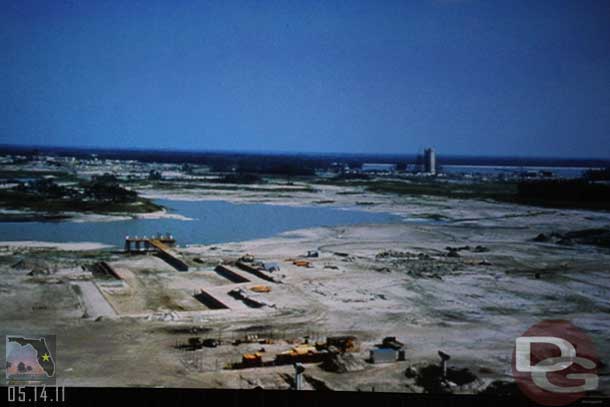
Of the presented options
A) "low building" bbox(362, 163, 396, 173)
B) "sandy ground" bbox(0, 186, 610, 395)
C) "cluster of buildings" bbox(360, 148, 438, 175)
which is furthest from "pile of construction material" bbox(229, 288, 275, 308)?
"low building" bbox(362, 163, 396, 173)

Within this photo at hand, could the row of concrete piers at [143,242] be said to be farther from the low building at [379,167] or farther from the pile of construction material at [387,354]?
the low building at [379,167]

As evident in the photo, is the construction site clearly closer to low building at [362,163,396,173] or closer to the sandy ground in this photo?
the sandy ground

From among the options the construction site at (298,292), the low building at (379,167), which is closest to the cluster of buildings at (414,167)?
the low building at (379,167)

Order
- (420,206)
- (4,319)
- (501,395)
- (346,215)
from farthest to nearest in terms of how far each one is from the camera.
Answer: (420,206) < (346,215) < (4,319) < (501,395)

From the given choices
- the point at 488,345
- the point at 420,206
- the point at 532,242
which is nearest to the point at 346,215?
the point at 420,206

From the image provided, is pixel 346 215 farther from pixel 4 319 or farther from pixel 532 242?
pixel 4 319

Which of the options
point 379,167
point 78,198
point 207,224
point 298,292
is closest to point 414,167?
point 379,167
